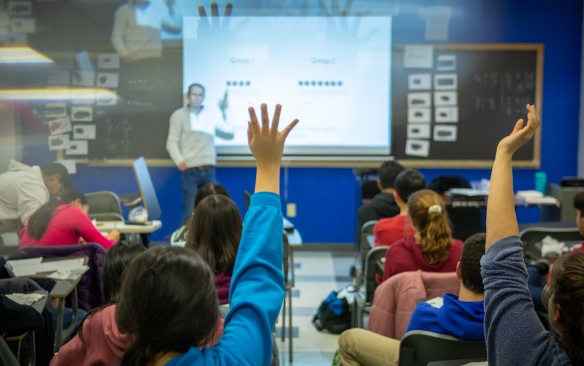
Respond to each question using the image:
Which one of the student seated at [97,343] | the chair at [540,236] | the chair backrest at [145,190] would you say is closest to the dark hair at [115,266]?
the student seated at [97,343]

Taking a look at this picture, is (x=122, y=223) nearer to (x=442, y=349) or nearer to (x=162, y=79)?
(x=162, y=79)

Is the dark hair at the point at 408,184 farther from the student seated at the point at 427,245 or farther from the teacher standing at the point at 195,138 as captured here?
the teacher standing at the point at 195,138

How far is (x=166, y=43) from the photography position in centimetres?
734

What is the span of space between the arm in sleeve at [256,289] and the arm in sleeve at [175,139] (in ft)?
19.9

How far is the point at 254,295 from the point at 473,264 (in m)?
1.28

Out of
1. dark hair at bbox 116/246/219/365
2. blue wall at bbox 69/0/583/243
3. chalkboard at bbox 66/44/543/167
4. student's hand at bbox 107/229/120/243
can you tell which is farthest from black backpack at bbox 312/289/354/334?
dark hair at bbox 116/246/219/365

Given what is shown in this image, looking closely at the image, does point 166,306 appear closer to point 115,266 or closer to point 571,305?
point 571,305

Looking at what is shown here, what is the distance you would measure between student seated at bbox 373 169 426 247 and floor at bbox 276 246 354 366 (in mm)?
778

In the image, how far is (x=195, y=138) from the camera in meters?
7.25

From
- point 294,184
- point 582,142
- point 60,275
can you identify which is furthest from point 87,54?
point 582,142

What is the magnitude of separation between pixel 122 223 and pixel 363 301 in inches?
89.8

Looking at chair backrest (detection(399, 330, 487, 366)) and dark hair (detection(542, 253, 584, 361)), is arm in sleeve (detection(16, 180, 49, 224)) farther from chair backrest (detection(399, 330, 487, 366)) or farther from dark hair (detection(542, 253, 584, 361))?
dark hair (detection(542, 253, 584, 361))

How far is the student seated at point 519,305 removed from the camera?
133cm

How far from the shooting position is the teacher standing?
7.21m
